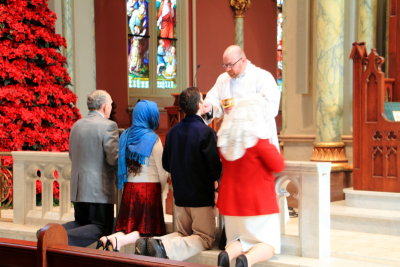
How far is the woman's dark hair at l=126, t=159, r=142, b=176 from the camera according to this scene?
5.13 meters

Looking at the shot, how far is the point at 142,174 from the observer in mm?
5145

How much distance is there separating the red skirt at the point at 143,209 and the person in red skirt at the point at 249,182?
32.8 inches

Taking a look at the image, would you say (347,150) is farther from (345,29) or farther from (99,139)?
(99,139)

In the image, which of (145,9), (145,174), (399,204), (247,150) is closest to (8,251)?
(247,150)

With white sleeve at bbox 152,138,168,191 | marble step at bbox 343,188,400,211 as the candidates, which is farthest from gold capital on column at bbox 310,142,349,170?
white sleeve at bbox 152,138,168,191


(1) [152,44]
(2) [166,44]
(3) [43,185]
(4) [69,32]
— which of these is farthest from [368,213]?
(2) [166,44]

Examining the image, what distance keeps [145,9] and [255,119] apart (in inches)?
431

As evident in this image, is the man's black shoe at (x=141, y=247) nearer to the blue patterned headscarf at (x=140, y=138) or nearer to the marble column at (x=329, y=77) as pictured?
the blue patterned headscarf at (x=140, y=138)

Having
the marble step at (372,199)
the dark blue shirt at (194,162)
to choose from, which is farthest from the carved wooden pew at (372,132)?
the dark blue shirt at (194,162)

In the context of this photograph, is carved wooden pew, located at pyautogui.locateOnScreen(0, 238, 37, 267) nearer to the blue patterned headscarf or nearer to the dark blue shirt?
the dark blue shirt

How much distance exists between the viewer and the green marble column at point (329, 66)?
7.85 m

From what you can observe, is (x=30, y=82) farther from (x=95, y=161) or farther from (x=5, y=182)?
(x=95, y=161)

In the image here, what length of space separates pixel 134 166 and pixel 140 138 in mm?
228

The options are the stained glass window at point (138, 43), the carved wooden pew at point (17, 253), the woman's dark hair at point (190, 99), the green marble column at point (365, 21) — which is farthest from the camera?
the stained glass window at point (138, 43)
